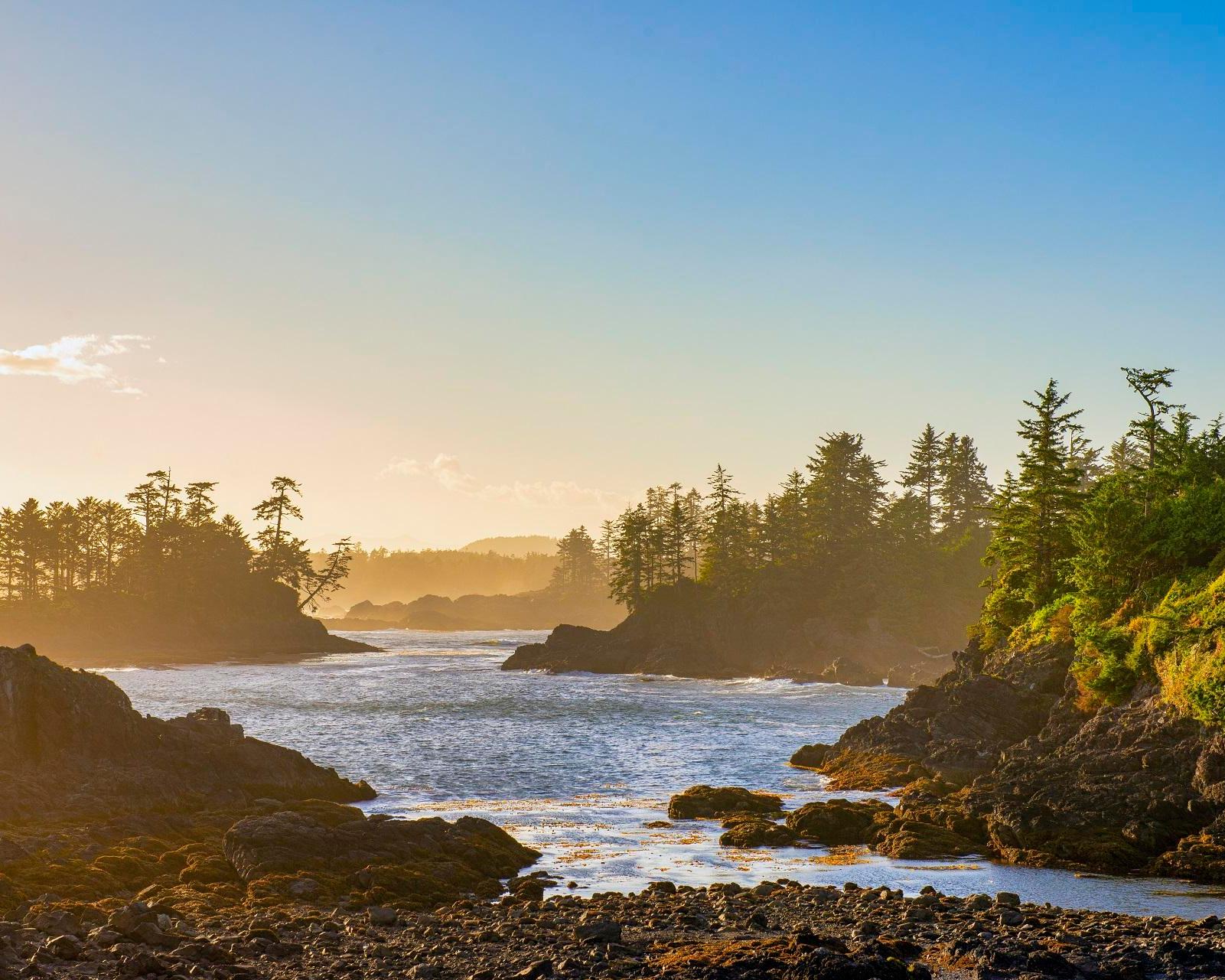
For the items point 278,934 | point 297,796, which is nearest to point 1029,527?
point 297,796

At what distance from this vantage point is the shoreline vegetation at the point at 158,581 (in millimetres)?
129250

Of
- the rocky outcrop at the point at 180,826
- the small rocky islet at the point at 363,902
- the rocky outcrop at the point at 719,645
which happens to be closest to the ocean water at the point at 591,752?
the small rocky islet at the point at 363,902

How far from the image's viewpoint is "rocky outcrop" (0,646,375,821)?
32.0 metres

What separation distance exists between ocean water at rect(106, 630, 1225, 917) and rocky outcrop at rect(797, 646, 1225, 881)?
149 centimetres

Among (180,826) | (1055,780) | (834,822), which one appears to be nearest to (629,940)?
(834,822)

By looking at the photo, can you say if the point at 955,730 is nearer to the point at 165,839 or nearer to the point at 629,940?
the point at 629,940

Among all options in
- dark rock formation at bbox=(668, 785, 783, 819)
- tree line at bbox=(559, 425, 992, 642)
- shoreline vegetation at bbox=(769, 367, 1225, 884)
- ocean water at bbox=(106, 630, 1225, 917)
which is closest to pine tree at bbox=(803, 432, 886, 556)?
tree line at bbox=(559, 425, 992, 642)

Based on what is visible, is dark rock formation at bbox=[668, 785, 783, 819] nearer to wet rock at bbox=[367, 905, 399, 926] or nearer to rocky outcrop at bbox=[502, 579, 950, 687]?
wet rock at bbox=[367, 905, 399, 926]

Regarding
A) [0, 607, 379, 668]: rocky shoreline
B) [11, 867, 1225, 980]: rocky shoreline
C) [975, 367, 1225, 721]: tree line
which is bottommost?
[0, 607, 379, 668]: rocky shoreline

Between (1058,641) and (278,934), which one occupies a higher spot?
(1058,641)

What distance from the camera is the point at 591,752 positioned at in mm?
51281

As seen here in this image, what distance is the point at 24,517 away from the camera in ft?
460

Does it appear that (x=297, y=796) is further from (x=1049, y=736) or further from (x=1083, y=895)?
(x=1049, y=736)

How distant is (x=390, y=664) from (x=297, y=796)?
77545mm
